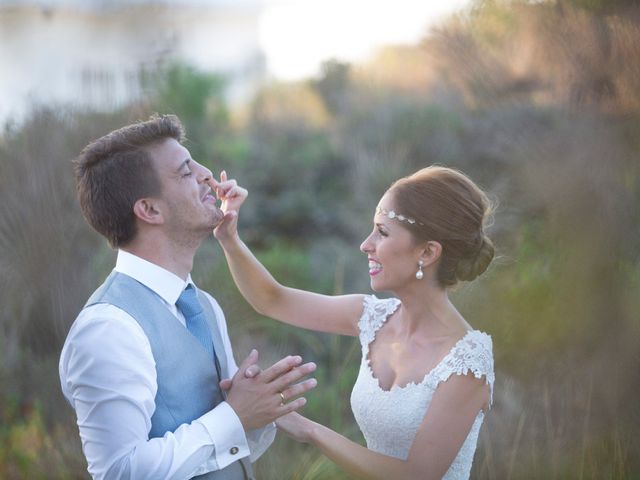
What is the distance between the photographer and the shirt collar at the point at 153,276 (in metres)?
2.39

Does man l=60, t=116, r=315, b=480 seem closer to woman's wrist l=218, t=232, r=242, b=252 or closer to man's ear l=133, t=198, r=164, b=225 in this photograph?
man's ear l=133, t=198, r=164, b=225

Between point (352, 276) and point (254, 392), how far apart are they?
5.82 meters

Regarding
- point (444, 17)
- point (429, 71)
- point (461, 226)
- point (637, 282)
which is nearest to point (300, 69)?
point (429, 71)

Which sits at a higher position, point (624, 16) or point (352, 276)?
point (624, 16)

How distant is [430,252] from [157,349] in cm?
107

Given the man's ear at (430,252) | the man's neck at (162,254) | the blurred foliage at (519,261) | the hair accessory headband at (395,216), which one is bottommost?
the blurred foliage at (519,261)

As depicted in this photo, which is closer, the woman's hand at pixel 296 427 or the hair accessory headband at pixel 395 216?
the woman's hand at pixel 296 427

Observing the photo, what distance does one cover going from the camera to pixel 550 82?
5219 mm

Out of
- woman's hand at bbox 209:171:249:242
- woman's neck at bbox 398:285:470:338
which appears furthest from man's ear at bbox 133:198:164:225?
woman's neck at bbox 398:285:470:338

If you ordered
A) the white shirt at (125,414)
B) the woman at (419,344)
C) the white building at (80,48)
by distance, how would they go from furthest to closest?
the white building at (80,48) < the woman at (419,344) < the white shirt at (125,414)

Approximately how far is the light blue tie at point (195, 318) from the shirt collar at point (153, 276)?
37mm

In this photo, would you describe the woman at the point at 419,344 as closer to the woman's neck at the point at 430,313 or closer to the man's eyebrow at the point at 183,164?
the woman's neck at the point at 430,313

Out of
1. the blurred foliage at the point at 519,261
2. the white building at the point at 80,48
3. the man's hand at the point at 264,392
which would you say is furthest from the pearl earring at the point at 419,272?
the white building at the point at 80,48

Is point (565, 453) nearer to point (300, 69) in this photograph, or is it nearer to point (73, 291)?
point (73, 291)
